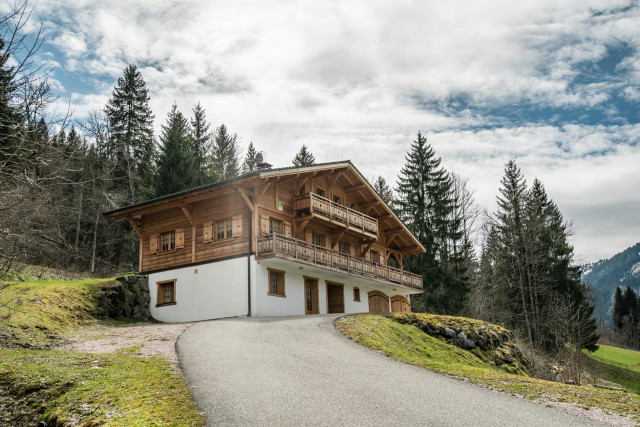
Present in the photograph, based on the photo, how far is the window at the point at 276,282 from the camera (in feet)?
89.5

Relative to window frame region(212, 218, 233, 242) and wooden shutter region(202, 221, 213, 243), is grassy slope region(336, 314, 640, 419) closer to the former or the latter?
window frame region(212, 218, 233, 242)

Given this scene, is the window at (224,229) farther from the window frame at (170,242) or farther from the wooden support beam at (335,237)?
the wooden support beam at (335,237)

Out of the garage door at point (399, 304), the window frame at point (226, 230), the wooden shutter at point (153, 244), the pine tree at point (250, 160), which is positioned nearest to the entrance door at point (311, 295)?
the window frame at point (226, 230)

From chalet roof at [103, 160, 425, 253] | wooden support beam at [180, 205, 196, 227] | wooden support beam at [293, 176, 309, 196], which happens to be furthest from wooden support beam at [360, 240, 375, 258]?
wooden support beam at [180, 205, 196, 227]

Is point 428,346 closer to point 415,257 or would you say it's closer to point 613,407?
point 613,407

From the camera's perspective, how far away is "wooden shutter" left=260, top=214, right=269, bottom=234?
27438mm

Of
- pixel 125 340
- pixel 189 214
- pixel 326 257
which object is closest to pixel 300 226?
pixel 326 257

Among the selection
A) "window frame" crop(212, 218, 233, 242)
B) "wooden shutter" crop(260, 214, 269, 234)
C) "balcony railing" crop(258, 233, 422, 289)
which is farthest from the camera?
"window frame" crop(212, 218, 233, 242)

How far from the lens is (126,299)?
26.8 metres

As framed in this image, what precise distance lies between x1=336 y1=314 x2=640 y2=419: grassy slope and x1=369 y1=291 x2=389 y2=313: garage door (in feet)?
45.4

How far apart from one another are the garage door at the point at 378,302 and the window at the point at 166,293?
524 inches

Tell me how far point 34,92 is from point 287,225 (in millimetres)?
21862

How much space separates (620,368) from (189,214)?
44.9 meters

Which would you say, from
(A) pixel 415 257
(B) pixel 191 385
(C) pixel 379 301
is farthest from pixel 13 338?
(A) pixel 415 257
